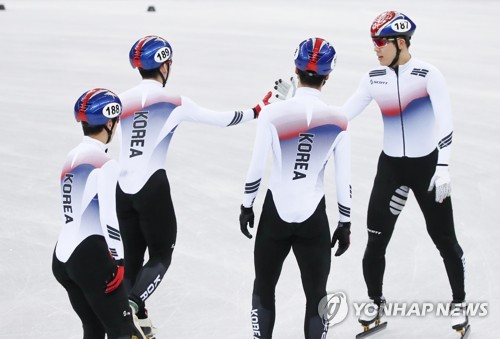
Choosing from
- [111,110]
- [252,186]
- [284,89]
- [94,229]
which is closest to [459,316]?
[252,186]

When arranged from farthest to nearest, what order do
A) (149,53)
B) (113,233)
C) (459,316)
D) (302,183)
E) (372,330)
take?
(372,330), (459,316), (149,53), (302,183), (113,233)

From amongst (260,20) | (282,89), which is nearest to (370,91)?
(282,89)

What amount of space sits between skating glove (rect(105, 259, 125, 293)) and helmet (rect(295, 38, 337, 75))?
5.52 ft

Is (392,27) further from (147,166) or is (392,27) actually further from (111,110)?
(111,110)

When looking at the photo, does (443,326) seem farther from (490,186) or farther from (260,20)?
(260,20)

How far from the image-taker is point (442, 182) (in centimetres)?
621

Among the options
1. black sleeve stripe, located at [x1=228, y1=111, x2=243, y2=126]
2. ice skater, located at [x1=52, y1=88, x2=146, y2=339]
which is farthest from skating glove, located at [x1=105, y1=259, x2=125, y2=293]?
black sleeve stripe, located at [x1=228, y1=111, x2=243, y2=126]

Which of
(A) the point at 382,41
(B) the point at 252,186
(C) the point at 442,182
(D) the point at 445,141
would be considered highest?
(A) the point at 382,41

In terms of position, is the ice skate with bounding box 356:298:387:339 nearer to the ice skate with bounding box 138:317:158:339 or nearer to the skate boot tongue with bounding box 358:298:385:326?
the skate boot tongue with bounding box 358:298:385:326

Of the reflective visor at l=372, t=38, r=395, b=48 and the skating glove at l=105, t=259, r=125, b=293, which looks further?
the reflective visor at l=372, t=38, r=395, b=48

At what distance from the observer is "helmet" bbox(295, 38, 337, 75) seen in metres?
5.49

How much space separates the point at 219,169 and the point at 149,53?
16.1 feet

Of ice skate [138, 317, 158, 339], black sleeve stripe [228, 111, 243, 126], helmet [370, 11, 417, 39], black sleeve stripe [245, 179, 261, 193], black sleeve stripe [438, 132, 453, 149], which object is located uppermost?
helmet [370, 11, 417, 39]

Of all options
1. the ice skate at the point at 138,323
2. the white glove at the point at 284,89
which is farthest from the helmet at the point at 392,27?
the ice skate at the point at 138,323
